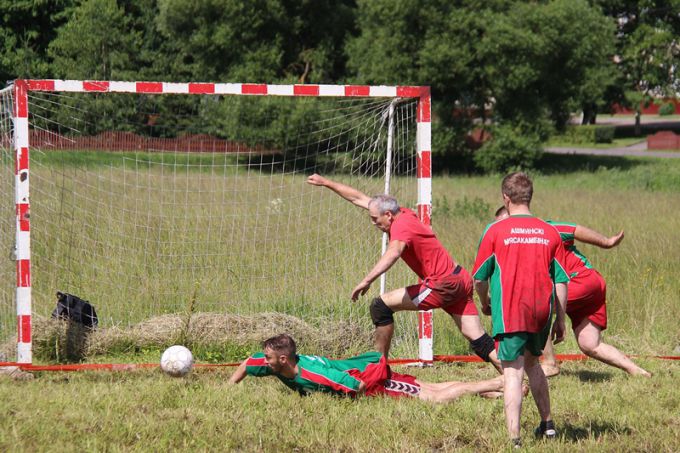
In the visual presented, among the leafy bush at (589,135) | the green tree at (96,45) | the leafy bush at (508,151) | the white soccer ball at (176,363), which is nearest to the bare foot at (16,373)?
the white soccer ball at (176,363)

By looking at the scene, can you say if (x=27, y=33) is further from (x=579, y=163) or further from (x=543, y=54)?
(x=579, y=163)

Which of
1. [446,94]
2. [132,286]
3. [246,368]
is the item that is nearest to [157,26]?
[446,94]

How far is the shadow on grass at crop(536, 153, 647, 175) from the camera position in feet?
132

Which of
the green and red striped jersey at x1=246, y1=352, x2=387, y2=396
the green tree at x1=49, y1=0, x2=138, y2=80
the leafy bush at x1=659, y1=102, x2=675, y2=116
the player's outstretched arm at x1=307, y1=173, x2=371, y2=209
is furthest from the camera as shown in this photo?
the leafy bush at x1=659, y1=102, x2=675, y2=116

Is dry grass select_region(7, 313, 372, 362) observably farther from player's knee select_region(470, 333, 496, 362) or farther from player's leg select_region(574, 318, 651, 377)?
player's leg select_region(574, 318, 651, 377)

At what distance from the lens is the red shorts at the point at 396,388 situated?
747cm

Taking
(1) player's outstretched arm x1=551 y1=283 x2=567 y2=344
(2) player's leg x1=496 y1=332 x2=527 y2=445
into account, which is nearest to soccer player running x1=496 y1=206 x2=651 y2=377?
(1) player's outstretched arm x1=551 y1=283 x2=567 y2=344

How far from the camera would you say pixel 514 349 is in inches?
233

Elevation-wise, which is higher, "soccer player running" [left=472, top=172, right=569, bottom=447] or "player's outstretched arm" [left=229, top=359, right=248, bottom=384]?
"soccer player running" [left=472, top=172, right=569, bottom=447]

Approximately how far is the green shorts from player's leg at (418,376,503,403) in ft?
5.51

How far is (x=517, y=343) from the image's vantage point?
5918 millimetres

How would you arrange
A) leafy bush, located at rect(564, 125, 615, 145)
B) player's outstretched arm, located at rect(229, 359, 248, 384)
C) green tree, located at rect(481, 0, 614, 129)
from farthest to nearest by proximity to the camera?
leafy bush, located at rect(564, 125, 615, 145)
green tree, located at rect(481, 0, 614, 129)
player's outstretched arm, located at rect(229, 359, 248, 384)

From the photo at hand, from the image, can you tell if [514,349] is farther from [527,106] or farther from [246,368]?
[527,106]

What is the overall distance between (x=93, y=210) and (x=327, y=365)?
7114mm
